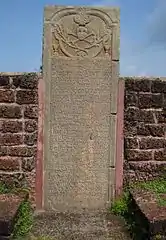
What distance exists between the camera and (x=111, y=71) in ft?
18.9

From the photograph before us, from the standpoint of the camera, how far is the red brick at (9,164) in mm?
5727

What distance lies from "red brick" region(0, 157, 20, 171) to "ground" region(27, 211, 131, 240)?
0.64 metres

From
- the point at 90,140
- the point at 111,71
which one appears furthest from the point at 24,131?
the point at 111,71

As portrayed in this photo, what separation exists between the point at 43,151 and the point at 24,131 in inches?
12.7

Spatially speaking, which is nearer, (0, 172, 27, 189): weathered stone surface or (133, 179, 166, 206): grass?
(133, 179, 166, 206): grass

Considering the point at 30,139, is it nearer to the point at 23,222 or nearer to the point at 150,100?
the point at 23,222

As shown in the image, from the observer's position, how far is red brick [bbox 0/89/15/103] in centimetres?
571

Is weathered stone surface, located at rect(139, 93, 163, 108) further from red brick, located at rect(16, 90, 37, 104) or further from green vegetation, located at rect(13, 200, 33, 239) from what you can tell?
green vegetation, located at rect(13, 200, 33, 239)

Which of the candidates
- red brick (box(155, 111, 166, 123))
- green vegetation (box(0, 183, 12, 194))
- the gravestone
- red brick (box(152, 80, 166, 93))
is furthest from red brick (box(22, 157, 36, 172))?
red brick (box(152, 80, 166, 93))

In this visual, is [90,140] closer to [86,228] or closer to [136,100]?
[136,100]

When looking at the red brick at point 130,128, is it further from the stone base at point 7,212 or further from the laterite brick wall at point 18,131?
the stone base at point 7,212

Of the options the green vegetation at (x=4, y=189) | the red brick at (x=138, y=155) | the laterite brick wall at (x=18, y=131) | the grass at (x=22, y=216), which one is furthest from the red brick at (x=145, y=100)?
the green vegetation at (x=4, y=189)

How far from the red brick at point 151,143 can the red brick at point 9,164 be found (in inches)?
58.2

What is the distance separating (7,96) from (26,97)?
0.72 ft
